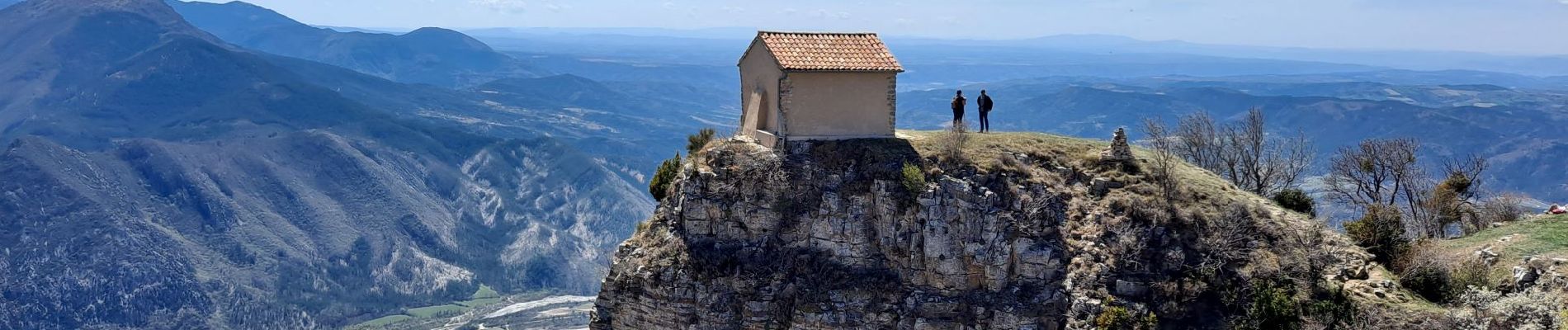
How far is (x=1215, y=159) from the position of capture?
4069cm

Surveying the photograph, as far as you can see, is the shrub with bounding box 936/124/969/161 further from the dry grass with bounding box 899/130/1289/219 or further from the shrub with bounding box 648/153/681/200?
the shrub with bounding box 648/153/681/200

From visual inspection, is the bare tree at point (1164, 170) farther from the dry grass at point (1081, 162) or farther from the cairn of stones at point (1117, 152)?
the cairn of stones at point (1117, 152)

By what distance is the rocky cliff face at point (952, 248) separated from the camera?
1052 inches

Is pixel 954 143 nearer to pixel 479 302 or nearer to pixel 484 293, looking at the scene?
pixel 479 302

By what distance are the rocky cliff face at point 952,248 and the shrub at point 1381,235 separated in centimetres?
83

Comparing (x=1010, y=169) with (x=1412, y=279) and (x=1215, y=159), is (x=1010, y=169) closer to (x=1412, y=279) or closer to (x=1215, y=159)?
(x=1412, y=279)

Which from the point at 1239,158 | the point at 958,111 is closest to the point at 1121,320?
the point at 958,111

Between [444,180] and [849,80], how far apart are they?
448 ft

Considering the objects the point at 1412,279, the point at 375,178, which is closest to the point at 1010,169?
the point at 1412,279

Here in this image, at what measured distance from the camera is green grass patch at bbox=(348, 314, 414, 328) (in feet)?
343

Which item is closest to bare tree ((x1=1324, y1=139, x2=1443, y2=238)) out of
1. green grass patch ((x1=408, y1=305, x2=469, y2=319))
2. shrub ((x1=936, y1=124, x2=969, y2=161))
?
shrub ((x1=936, y1=124, x2=969, y2=161))

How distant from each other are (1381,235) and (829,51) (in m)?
15.9

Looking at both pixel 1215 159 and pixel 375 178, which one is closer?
pixel 1215 159

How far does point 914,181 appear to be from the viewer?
95.9ft
